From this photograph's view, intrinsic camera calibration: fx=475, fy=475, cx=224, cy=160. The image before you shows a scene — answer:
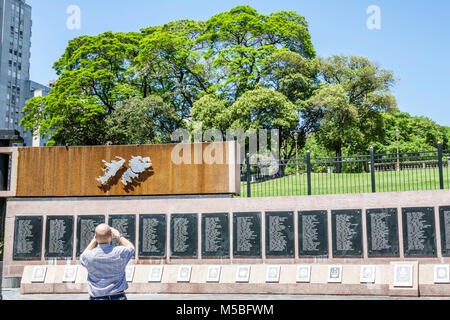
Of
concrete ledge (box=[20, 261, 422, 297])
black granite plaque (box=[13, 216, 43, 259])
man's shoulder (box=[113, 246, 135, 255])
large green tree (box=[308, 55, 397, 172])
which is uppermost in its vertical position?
large green tree (box=[308, 55, 397, 172])

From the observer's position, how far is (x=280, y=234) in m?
14.4

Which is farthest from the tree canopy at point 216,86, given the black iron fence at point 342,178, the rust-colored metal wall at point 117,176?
the rust-colored metal wall at point 117,176

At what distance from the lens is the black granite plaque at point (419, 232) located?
43.9 ft

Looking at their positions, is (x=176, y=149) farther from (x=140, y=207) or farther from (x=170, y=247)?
(x=170, y=247)

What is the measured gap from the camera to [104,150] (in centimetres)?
1602

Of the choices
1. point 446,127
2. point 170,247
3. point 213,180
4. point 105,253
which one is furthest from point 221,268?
point 446,127

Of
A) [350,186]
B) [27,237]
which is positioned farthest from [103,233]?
[350,186]

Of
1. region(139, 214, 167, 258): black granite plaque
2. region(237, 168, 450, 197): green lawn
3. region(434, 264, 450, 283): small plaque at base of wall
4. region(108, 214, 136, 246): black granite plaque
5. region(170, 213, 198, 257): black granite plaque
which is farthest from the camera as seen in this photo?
region(237, 168, 450, 197): green lawn

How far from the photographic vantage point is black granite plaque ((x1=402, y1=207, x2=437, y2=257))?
1337 cm

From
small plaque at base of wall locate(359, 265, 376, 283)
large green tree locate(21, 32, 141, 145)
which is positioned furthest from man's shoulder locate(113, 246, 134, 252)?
large green tree locate(21, 32, 141, 145)

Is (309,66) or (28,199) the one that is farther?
(309,66)

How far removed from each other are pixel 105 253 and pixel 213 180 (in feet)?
31.5

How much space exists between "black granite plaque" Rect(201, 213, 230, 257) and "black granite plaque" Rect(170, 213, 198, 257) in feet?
0.95

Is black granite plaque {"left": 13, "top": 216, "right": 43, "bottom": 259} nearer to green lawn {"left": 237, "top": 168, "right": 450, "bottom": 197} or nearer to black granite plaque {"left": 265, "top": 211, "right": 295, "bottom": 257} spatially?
green lawn {"left": 237, "top": 168, "right": 450, "bottom": 197}
